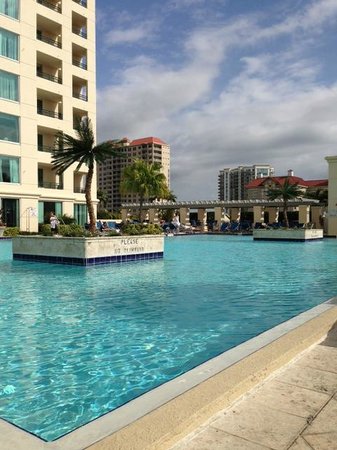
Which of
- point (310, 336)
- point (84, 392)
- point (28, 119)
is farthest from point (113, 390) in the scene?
point (28, 119)

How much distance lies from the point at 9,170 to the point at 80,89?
13.1 m

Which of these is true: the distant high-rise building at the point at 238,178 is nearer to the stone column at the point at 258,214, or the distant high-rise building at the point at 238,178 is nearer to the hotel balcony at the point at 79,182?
the stone column at the point at 258,214

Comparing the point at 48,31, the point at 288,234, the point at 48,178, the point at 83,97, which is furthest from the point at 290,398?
the point at 48,31

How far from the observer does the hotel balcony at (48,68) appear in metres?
35.2

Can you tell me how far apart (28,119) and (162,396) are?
108ft

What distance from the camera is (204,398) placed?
10.5 feet

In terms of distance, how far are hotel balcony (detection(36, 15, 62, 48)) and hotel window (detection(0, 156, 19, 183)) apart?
11336 mm

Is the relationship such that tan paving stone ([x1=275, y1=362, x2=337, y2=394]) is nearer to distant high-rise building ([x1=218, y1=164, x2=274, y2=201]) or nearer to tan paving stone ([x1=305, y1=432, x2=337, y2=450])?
tan paving stone ([x1=305, y1=432, x2=337, y2=450])

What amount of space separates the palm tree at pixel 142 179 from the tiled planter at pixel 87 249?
28.3 metres

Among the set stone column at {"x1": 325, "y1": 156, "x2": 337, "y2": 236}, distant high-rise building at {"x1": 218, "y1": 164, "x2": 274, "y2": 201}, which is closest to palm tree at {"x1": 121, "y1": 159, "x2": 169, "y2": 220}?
stone column at {"x1": 325, "y1": 156, "x2": 337, "y2": 236}

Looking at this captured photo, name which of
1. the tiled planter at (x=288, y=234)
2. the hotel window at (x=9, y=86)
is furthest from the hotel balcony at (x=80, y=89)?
the tiled planter at (x=288, y=234)

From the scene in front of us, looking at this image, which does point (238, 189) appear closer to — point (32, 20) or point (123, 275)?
point (32, 20)

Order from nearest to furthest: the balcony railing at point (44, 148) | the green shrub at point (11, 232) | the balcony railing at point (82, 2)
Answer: the green shrub at point (11, 232)
the balcony railing at point (44, 148)
the balcony railing at point (82, 2)

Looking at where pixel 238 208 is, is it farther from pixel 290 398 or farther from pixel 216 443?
pixel 216 443
